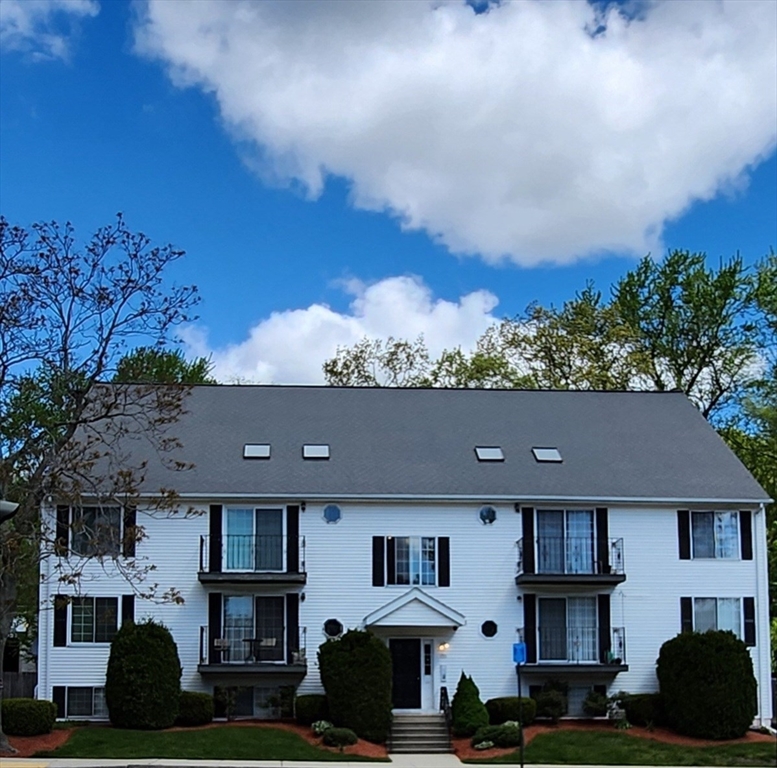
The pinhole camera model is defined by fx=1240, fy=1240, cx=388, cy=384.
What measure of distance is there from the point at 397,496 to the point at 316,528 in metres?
2.38

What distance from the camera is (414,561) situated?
3400 cm

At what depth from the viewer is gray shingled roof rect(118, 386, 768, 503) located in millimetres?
34375

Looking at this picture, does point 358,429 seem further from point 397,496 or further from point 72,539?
point 72,539

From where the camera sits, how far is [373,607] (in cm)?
3350

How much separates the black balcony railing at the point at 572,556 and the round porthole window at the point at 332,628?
5.13 meters

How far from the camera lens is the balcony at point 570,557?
3384cm

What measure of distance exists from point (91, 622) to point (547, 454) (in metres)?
13.6

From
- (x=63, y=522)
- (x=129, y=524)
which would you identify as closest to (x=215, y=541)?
(x=129, y=524)

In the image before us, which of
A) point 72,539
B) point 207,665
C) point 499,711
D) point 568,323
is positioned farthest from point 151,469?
point 568,323

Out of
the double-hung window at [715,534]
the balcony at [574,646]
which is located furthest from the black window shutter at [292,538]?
the double-hung window at [715,534]

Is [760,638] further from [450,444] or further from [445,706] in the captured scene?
[450,444]

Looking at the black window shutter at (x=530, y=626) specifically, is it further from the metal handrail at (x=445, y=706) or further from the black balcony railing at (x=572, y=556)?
the metal handrail at (x=445, y=706)

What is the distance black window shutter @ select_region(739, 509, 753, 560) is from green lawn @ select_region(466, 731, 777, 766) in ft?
19.1

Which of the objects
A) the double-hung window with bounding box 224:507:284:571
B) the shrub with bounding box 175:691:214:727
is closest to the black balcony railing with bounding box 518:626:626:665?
the double-hung window with bounding box 224:507:284:571
